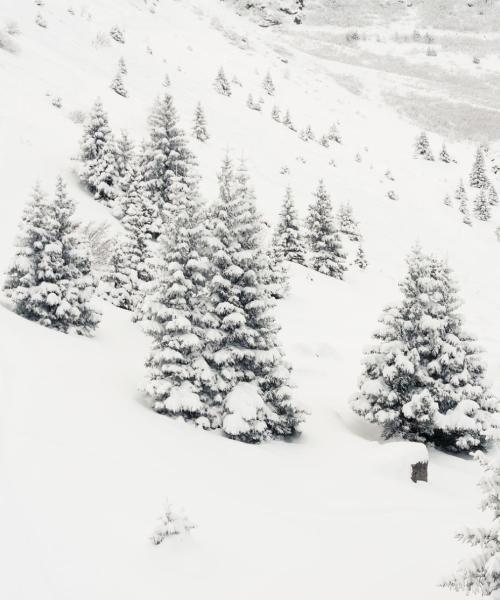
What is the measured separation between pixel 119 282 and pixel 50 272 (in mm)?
7946

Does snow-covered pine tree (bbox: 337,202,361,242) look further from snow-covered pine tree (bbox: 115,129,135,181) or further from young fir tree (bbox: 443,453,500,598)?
young fir tree (bbox: 443,453,500,598)

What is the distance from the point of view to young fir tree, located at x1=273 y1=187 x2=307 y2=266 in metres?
30.5

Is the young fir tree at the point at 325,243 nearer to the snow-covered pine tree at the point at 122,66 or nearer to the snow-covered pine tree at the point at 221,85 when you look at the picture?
the snow-covered pine tree at the point at 122,66

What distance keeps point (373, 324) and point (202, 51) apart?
4748 centimetres

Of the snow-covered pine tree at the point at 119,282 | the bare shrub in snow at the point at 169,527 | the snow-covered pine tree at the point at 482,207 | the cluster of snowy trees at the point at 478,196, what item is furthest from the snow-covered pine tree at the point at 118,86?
the bare shrub in snow at the point at 169,527

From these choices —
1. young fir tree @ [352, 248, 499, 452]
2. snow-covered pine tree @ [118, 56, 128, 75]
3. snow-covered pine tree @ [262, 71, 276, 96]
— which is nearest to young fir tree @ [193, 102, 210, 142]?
snow-covered pine tree @ [118, 56, 128, 75]

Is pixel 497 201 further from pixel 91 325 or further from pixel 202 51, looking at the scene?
pixel 91 325

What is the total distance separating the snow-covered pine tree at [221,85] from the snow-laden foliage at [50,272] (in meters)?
39.8

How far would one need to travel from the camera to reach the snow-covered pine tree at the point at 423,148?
2203 inches

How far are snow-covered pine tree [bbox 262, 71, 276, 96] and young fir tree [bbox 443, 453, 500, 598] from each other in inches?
2282

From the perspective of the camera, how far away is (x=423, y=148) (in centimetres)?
5616

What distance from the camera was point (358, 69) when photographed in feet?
282

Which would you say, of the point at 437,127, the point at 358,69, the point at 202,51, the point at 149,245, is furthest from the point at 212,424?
the point at 358,69

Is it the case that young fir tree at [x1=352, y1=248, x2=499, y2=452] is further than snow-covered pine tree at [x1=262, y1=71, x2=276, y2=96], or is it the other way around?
snow-covered pine tree at [x1=262, y1=71, x2=276, y2=96]
